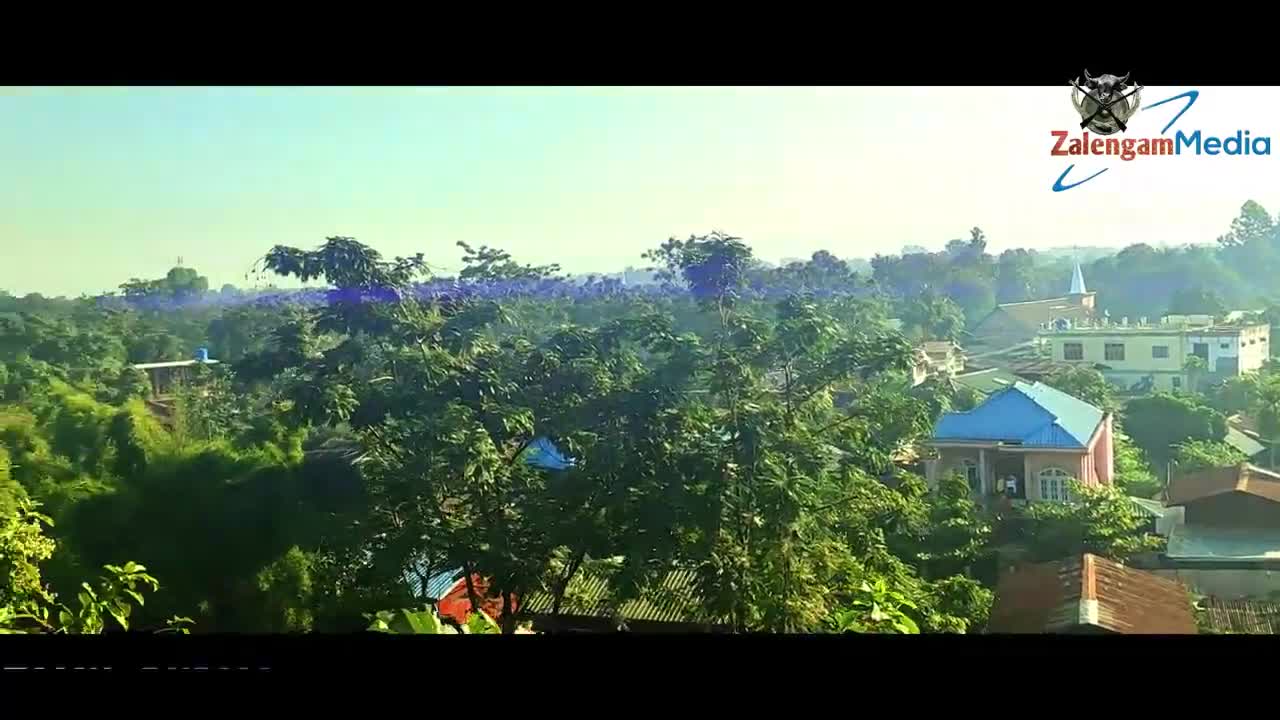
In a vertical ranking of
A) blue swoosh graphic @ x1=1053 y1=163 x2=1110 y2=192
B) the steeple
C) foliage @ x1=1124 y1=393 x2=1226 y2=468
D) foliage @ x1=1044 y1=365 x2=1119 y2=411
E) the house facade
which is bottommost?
foliage @ x1=1124 y1=393 x2=1226 y2=468

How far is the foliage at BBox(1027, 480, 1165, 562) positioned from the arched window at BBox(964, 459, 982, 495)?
0.13m

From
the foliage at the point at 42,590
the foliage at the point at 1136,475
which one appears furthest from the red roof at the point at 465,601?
the foliage at the point at 1136,475

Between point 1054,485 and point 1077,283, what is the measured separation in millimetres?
498

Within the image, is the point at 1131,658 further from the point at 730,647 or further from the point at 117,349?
the point at 117,349

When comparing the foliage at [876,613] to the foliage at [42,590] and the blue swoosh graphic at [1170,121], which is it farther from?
the foliage at [42,590]

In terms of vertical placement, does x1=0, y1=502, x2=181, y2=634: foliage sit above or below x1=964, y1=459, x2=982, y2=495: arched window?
below

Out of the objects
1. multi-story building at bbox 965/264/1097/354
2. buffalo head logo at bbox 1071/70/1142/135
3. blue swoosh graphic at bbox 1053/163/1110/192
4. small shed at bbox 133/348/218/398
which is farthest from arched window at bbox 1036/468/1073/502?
small shed at bbox 133/348/218/398

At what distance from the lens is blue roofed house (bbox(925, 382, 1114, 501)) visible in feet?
6.81

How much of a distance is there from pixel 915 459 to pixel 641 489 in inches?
27.2

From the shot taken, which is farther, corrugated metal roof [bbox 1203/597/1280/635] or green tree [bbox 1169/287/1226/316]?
Result: green tree [bbox 1169/287/1226/316]

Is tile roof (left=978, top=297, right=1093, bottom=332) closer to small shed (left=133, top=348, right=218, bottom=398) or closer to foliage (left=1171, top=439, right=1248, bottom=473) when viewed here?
foliage (left=1171, top=439, right=1248, bottom=473)

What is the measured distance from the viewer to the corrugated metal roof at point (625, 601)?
82.5 inches

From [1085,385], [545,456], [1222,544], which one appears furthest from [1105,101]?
[545,456]

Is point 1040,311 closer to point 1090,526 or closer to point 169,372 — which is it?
point 1090,526
